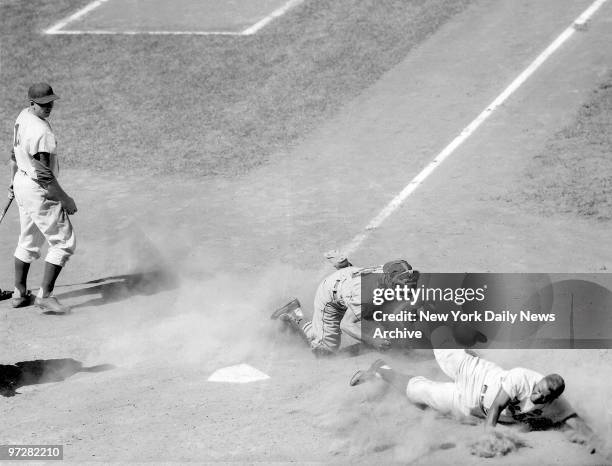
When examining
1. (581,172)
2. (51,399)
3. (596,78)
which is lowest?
(51,399)

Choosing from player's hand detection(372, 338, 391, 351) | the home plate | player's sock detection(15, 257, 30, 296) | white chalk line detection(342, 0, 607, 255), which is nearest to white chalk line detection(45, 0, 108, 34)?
white chalk line detection(342, 0, 607, 255)

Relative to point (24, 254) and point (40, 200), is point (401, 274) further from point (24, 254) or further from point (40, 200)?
point (24, 254)

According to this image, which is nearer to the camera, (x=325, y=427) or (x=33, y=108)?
(x=325, y=427)

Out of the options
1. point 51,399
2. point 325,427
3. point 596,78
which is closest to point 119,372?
point 51,399

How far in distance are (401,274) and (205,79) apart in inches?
382

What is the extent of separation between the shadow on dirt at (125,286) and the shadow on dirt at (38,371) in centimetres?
147

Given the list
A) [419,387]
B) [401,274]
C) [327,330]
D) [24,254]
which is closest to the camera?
[419,387]

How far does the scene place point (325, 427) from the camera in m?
7.81

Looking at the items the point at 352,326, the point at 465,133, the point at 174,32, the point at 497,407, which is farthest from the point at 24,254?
the point at 174,32

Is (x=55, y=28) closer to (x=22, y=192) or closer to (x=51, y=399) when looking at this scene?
(x=22, y=192)

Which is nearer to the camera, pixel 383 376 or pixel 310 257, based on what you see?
Answer: pixel 383 376

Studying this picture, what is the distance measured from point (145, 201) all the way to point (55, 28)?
8.04 m

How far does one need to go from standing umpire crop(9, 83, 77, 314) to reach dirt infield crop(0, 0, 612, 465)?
0.38 metres

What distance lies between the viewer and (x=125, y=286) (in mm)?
11281
